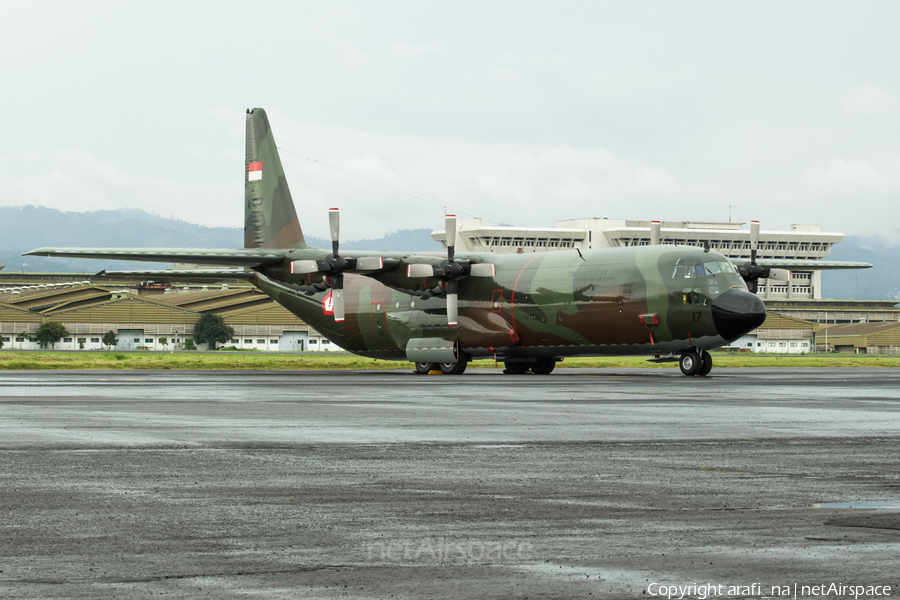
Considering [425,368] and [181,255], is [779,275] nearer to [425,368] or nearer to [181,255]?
[425,368]

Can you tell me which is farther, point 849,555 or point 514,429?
point 514,429

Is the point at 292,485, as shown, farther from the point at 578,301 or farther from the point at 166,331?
the point at 166,331

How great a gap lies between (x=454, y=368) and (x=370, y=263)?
20.0 feet

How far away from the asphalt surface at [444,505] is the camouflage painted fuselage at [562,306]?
18009 millimetres

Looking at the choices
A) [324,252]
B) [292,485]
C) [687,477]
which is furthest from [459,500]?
[324,252]

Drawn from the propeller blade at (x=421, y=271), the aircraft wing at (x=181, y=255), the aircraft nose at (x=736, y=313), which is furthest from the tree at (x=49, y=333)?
the aircraft nose at (x=736, y=313)

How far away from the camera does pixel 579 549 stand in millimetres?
6613

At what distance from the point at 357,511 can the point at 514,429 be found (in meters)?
8.00

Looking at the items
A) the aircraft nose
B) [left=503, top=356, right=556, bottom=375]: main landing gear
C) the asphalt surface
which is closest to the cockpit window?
the aircraft nose

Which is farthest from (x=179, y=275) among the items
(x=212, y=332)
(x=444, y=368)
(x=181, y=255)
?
(x=212, y=332)

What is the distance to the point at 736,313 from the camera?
34812 mm

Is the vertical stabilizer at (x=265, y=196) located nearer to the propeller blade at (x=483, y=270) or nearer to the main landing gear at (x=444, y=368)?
the main landing gear at (x=444, y=368)

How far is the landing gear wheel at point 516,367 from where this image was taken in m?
43.7

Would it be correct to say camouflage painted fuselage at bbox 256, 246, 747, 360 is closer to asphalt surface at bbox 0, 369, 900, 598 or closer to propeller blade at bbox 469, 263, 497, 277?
propeller blade at bbox 469, 263, 497, 277
